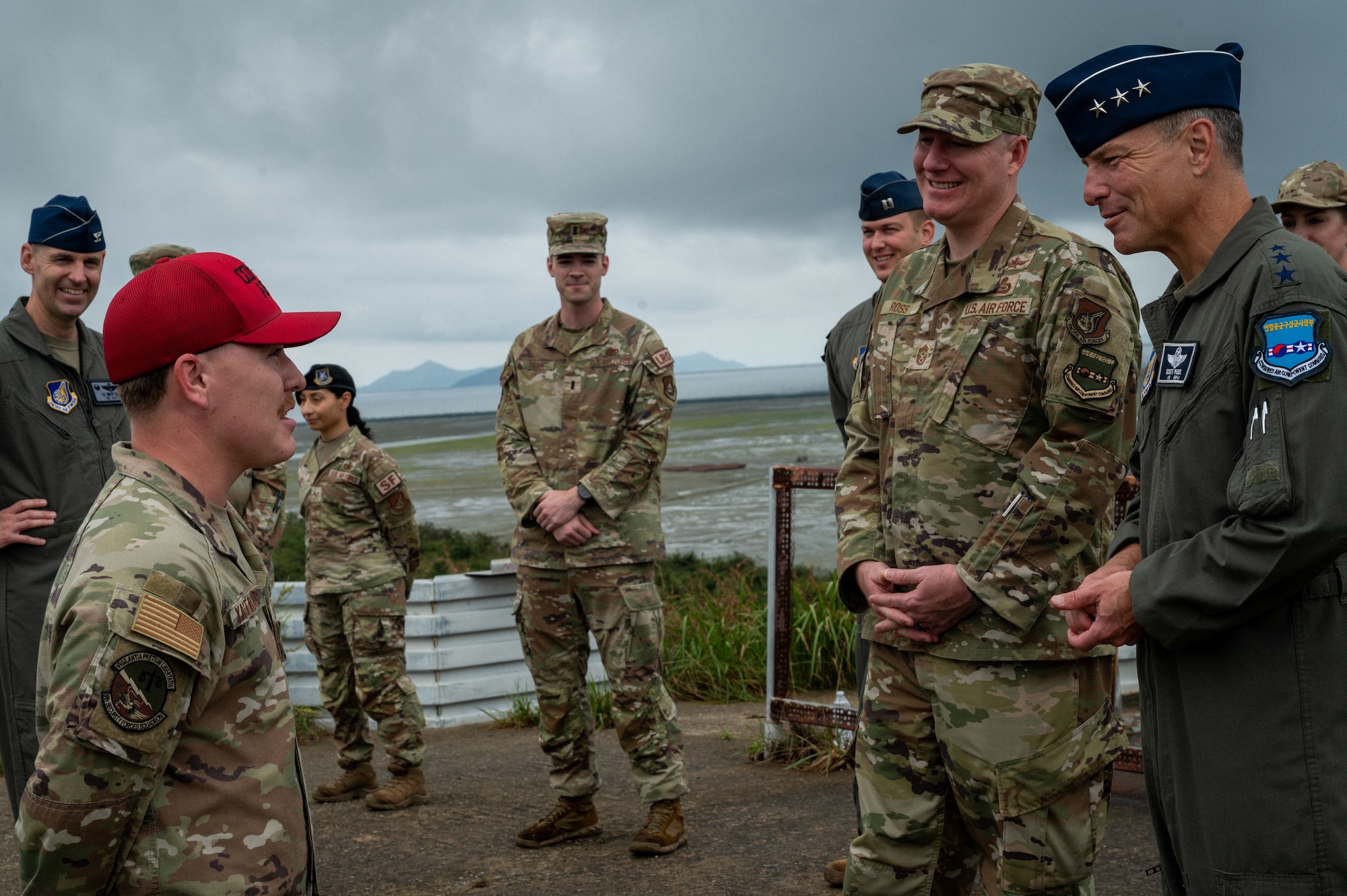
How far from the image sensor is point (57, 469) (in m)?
4.08

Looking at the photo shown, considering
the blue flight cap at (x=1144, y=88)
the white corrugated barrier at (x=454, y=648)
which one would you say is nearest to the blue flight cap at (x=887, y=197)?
the blue flight cap at (x=1144, y=88)

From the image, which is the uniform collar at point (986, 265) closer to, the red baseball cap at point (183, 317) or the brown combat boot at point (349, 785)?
the red baseball cap at point (183, 317)

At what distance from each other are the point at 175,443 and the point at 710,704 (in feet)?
21.3

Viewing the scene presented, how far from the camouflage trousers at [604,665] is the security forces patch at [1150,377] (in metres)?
2.82

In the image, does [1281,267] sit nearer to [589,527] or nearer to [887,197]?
[887,197]

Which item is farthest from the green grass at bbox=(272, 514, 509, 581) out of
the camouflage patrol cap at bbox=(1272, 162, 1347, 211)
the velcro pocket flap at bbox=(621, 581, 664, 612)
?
the camouflage patrol cap at bbox=(1272, 162, 1347, 211)

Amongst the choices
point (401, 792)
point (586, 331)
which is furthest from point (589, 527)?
point (401, 792)

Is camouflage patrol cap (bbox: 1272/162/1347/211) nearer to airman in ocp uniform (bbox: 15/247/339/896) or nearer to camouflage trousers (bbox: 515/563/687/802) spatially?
camouflage trousers (bbox: 515/563/687/802)

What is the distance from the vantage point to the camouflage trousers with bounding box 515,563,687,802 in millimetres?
4965

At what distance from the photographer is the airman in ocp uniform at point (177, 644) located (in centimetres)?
180

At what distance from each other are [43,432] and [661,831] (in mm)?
3049

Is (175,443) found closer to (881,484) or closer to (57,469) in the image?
(881,484)

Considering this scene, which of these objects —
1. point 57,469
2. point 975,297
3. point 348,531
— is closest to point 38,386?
point 57,469

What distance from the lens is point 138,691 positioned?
5.92 feet
